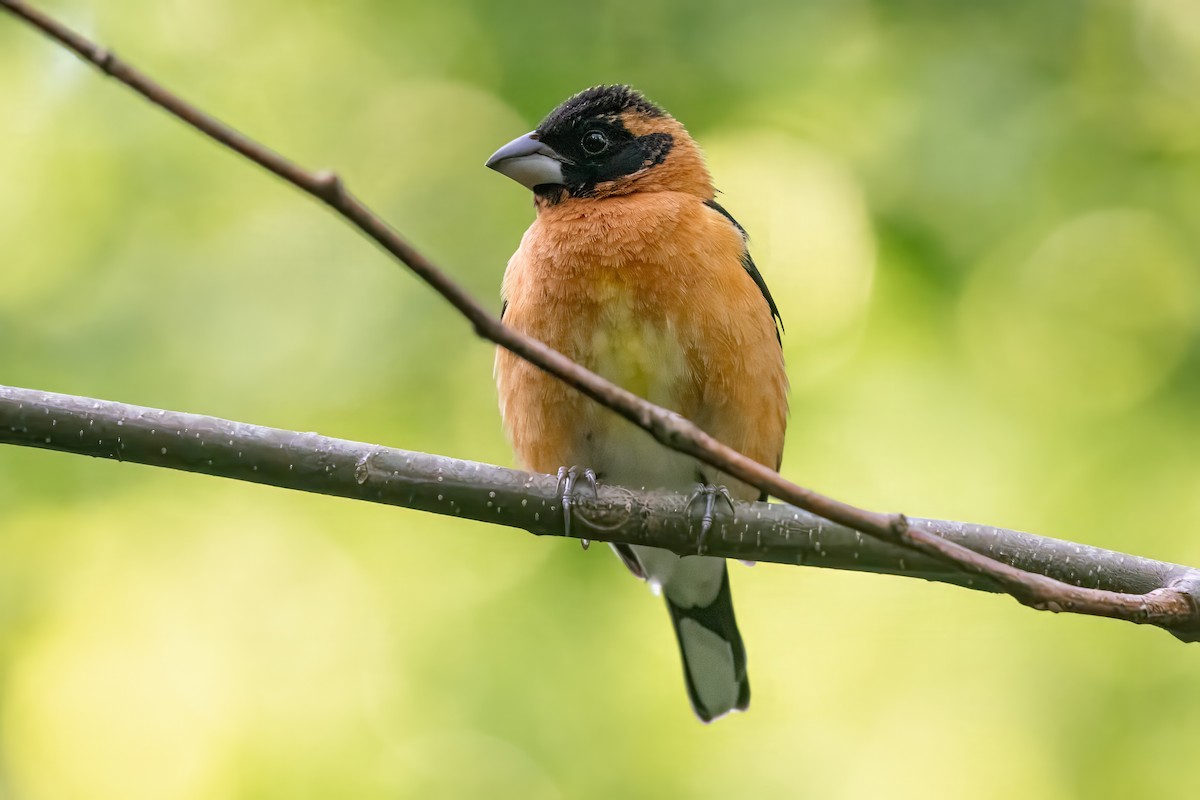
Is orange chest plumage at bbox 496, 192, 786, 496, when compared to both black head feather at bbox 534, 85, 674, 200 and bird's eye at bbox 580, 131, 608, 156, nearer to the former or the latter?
black head feather at bbox 534, 85, 674, 200

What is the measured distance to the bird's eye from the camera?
5879mm

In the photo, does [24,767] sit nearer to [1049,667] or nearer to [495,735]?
[495,735]

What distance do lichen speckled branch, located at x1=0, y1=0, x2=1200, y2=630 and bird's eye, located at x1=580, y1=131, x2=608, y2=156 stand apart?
3435mm

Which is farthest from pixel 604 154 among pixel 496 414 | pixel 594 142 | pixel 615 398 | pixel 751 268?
pixel 615 398

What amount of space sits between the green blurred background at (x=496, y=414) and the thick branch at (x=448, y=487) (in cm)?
299

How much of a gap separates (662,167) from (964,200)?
5.54ft

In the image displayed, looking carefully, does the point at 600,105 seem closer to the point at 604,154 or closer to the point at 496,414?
the point at 604,154

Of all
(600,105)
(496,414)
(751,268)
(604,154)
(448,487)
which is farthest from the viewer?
(496,414)

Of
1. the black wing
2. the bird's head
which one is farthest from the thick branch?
the bird's head

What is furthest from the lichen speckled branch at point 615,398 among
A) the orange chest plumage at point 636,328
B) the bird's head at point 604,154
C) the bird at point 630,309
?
the bird's head at point 604,154

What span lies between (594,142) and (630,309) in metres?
1.27

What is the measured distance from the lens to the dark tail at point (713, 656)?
6.35 meters

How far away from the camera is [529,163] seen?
5.76 metres

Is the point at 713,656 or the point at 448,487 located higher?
the point at 448,487
